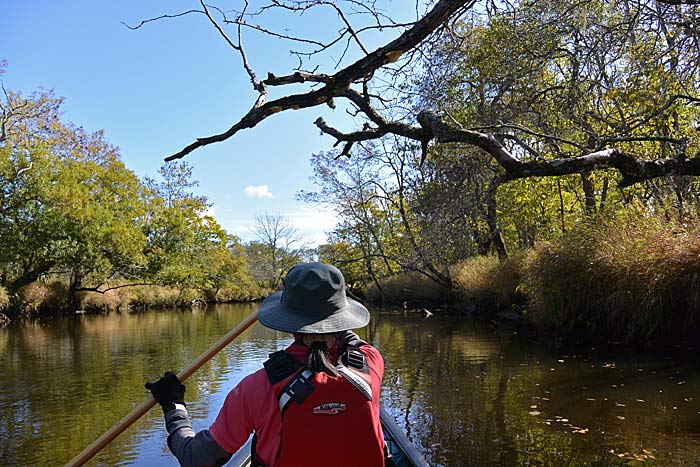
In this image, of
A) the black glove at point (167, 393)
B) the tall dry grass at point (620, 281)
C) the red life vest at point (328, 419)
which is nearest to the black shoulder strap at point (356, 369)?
the red life vest at point (328, 419)

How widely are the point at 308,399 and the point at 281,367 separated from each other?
0.45 ft

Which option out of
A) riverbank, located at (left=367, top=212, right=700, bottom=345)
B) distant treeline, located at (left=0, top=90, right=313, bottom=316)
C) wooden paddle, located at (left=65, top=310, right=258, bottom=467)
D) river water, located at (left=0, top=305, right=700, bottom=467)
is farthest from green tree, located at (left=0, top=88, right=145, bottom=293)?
wooden paddle, located at (left=65, top=310, right=258, bottom=467)

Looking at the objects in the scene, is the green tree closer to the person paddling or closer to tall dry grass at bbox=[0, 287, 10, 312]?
tall dry grass at bbox=[0, 287, 10, 312]

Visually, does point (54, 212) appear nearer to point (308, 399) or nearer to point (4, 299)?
point (4, 299)

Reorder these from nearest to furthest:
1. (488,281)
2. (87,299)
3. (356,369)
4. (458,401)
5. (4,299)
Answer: (356,369) < (458,401) < (488,281) < (4,299) < (87,299)

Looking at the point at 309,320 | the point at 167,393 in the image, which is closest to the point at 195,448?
the point at 167,393

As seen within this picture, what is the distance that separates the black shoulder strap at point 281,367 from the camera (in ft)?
6.06

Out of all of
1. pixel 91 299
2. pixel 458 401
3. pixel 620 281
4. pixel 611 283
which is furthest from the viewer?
pixel 91 299

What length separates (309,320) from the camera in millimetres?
1982

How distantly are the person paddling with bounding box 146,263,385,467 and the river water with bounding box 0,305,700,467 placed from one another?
10.5 ft

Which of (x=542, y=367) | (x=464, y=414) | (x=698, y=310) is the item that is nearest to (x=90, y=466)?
(x=464, y=414)

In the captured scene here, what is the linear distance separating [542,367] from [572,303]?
107 inches

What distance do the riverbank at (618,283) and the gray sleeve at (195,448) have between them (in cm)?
841

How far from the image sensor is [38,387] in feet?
27.9
